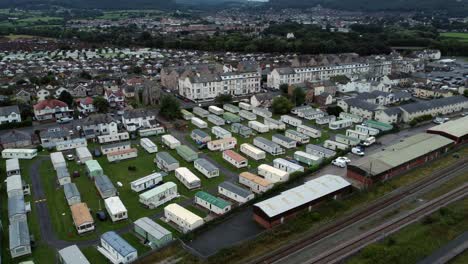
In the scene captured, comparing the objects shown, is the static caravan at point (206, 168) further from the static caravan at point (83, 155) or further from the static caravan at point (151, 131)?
the static caravan at point (151, 131)

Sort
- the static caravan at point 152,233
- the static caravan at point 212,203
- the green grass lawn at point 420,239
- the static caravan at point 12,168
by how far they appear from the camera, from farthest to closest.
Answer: the static caravan at point 12,168 < the static caravan at point 212,203 < the static caravan at point 152,233 < the green grass lawn at point 420,239

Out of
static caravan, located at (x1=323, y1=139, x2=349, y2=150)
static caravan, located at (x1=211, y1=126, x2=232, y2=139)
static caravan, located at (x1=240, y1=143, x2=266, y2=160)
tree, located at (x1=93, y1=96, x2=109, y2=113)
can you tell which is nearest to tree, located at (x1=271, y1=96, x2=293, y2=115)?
static caravan, located at (x1=211, y1=126, x2=232, y2=139)

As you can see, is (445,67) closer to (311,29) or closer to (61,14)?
(311,29)

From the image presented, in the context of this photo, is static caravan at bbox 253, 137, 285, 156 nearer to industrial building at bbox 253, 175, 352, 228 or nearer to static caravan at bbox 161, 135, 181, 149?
static caravan at bbox 161, 135, 181, 149

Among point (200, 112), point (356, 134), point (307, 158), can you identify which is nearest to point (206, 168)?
point (307, 158)

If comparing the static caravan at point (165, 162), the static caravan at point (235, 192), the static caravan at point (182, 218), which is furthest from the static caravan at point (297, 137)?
the static caravan at point (182, 218)

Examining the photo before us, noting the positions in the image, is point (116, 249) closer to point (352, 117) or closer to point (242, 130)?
point (242, 130)
